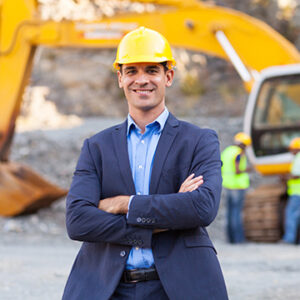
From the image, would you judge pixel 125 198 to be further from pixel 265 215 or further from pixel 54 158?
pixel 54 158

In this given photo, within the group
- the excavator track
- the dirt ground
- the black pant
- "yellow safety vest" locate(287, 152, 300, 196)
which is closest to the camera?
the black pant

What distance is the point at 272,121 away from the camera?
1030 cm

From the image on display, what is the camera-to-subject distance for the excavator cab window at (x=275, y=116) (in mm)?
10203

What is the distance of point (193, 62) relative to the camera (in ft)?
91.6

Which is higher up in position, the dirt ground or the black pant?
the black pant

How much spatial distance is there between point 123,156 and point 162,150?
0.16 meters

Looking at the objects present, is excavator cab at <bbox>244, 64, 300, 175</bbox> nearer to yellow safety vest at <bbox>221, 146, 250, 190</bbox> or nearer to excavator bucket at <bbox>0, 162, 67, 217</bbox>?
yellow safety vest at <bbox>221, 146, 250, 190</bbox>

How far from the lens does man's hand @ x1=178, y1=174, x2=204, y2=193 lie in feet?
8.20

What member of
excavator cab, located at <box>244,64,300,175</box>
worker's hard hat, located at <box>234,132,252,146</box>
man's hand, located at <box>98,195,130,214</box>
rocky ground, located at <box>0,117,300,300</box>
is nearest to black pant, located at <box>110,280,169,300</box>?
man's hand, located at <box>98,195,130,214</box>

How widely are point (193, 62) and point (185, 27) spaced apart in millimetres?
17815

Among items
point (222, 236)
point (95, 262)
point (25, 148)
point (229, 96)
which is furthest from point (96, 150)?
point (229, 96)

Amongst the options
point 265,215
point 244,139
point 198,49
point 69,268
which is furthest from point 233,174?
point 69,268

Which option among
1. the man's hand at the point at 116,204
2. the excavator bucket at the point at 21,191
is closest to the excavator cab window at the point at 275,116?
the excavator bucket at the point at 21,191

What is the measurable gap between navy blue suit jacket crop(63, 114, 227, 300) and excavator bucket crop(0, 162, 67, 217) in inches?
288
